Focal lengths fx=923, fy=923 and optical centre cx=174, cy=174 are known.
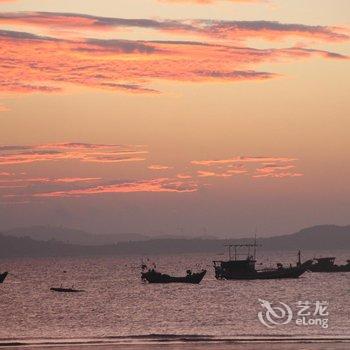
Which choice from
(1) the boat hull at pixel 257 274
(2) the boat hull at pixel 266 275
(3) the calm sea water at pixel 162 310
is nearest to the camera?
(3) the calm sea water at pixel 162 310

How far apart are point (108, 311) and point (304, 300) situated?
35.7 meters

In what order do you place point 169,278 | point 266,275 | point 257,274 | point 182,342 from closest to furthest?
point 182,342
point 257,274
point 266,275
point 169,278

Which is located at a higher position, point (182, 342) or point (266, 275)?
point (266, 275)

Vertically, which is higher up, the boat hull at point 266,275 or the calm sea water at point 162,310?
the boat hull at point 266,275

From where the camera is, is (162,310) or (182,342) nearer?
(182,342)

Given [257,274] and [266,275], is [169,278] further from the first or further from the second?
[266,275]

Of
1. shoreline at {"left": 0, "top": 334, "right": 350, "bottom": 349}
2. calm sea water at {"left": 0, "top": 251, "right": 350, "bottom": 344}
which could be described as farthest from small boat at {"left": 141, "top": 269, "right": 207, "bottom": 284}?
shoreline at {"left": 0, "top": 334, "right": 350, "bottom": 349}

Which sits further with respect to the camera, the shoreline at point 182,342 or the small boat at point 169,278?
the small boat at point 169,278

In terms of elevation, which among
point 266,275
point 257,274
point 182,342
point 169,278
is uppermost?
point 266,275

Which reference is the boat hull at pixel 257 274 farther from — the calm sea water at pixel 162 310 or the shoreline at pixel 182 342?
the shoreline at pixel 182 342

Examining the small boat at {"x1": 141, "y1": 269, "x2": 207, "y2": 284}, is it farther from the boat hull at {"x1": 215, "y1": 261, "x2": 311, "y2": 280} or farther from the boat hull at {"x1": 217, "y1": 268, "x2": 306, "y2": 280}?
the boat hull at {"x1": 217, "y1": 268, "x2": 306, "y2": 280}

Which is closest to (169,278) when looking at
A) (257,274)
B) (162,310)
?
(257,274)

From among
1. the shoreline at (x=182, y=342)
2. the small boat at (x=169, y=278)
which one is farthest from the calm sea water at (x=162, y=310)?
the shoreline at (x=182, y=342)

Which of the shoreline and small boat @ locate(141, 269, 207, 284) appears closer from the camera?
the shoreline
